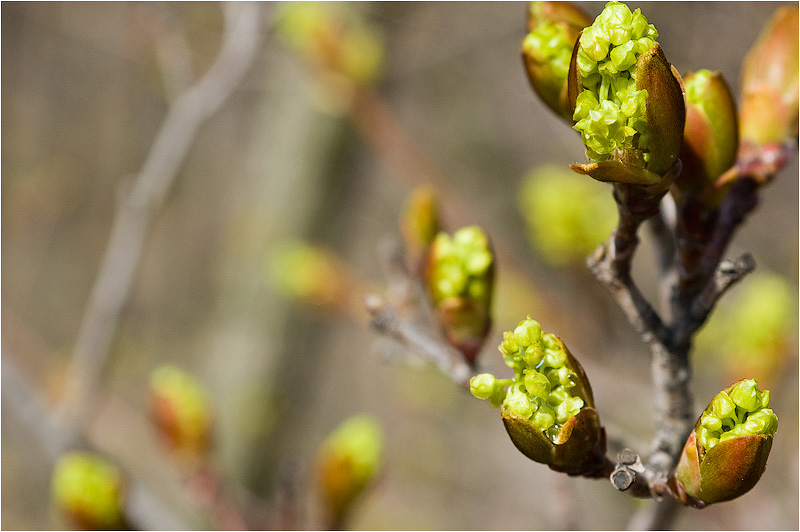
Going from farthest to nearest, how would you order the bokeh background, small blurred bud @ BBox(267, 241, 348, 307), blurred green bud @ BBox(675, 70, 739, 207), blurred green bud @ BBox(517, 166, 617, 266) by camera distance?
small blurred bud @ BBox(267, 241, 348, 307), the bokeh background, blurred green bud @ BBox(517, 166, 617, 266), blurred green bud @ BBox(675, 70, 739, 207)

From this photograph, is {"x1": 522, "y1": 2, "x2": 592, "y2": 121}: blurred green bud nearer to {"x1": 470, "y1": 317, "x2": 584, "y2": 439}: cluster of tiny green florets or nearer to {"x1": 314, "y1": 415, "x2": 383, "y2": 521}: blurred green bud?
{"x1": 470, "y1": 317, "x2": 584, "y2": 439}: cluster of tiny green florets

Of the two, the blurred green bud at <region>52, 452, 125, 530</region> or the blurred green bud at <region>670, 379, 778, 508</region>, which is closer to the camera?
the blurred green bud at <region>670, 379, 778, 508</region>

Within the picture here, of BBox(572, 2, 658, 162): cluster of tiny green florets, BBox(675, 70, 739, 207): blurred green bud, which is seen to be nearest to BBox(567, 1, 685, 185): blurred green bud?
BBox(572, 2, 658, 162): cluster of tiny green florets

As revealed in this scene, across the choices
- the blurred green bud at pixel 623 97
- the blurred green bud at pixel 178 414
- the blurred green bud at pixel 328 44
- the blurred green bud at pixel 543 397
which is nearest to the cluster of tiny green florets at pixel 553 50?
the blurred green bud at pixel 623 97

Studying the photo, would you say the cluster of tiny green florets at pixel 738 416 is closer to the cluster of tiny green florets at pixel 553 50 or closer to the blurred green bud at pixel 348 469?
the cluster of tiny green florets at pixel 553 50

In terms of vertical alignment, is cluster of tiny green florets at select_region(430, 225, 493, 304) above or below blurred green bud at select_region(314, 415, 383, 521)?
above

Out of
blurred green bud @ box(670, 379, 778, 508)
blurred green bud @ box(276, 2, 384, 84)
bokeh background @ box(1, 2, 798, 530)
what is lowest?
bokeh background @ box(1, 2, 798, 530)

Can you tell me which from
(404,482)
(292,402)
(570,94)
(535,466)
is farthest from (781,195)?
(404,482)
